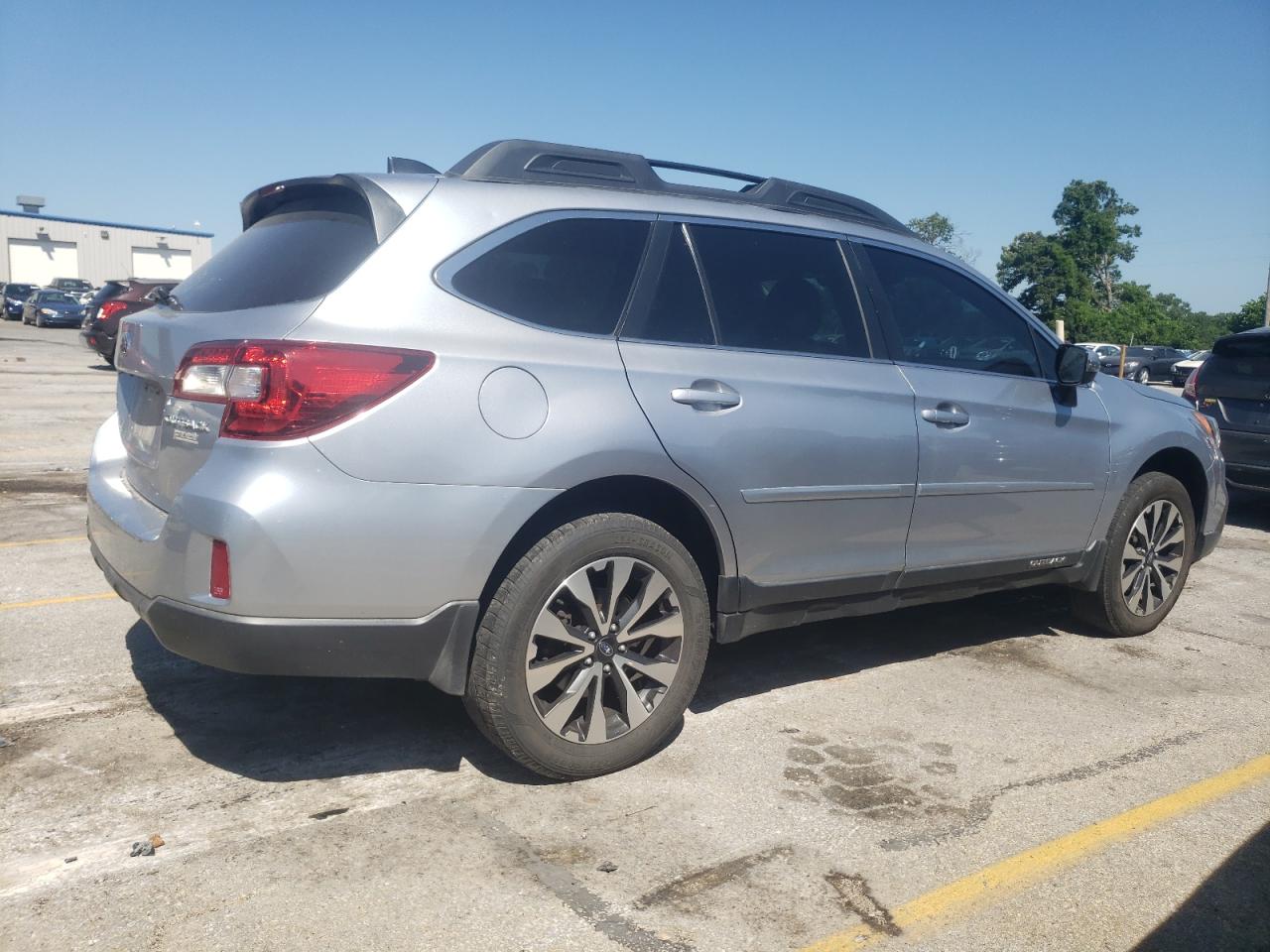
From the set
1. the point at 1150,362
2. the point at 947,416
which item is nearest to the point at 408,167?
the point at 947,416

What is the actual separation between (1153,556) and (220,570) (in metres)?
4.52

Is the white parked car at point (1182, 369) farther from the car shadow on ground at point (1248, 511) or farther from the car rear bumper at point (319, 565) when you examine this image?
the car rear bumper at point (319, 565)

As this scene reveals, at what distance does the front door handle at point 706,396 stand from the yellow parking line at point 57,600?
3309 mm

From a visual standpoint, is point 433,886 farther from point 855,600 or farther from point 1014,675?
point 1014,675

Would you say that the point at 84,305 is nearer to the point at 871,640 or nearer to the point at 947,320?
the point at 871,640

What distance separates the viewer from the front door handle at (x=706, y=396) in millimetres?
3584

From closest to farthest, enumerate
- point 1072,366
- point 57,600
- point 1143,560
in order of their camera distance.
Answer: point 1072,366 < point 57,600 < point 1143,560

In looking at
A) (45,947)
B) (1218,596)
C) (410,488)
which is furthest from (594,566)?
(1218,596)

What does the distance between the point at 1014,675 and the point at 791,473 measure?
1.75 m

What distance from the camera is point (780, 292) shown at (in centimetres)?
409

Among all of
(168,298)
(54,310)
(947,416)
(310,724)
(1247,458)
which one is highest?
(168,298)

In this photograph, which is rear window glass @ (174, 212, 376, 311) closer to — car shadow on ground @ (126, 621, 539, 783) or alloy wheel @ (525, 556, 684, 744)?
alloy wheel @ (525, 556, 684, 744)

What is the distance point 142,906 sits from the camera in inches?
104

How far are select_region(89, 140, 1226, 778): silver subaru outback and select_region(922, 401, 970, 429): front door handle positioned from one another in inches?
0.5
